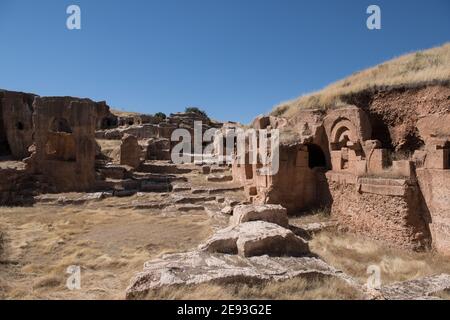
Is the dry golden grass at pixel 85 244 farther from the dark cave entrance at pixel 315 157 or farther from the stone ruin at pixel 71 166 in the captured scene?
the dark cave entrance at pixel 315 157

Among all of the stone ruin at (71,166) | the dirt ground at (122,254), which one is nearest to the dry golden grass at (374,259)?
the dirt ground at (122,254)

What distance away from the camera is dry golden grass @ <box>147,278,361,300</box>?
4.10m

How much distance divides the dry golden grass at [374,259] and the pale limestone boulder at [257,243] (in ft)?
5.09

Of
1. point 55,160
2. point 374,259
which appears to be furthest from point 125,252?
point 55,160

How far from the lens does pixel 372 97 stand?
11070 millimetres

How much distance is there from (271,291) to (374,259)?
4.27 meters

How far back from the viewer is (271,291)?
4414mm

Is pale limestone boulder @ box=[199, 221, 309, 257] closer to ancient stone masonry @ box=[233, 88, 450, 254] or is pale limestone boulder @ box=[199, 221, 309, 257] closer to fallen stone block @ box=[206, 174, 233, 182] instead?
ancient stone masonry @ box=[233, 88, 450, 254]

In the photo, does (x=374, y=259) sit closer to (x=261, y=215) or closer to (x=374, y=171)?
(x=374, y=171)

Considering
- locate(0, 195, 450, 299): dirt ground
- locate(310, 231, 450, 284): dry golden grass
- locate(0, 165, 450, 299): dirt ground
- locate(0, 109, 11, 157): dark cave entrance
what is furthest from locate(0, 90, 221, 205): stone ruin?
locate(310, 231, 450, 284): dry golden grass

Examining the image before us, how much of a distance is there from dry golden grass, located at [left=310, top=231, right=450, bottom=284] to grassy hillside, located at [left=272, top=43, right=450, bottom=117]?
15.7ft

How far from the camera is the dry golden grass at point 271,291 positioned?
4.10 m

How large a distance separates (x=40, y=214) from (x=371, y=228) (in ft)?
34.9
